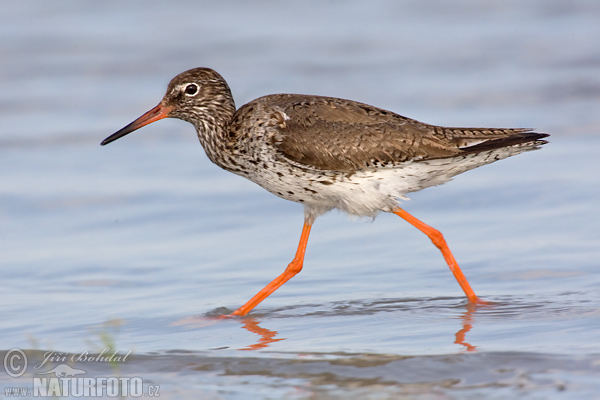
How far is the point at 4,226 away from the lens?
445 inches

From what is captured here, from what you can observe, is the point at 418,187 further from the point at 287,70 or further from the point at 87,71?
the point at 87,71

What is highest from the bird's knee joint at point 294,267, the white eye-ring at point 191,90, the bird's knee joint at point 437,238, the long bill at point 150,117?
the white eye-ring at point 191,90

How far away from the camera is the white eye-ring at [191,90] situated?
9.67 meters

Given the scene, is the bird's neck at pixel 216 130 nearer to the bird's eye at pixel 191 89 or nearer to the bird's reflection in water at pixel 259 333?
the bird's eye at pixel 191 89

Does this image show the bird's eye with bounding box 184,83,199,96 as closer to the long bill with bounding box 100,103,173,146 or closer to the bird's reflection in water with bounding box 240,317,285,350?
the long bill with bounding box 100,103,173,146

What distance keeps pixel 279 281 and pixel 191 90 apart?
2.11 metres

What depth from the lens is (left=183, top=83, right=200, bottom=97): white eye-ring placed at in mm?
9672

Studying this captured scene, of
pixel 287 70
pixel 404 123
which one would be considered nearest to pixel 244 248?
pixel 404 123

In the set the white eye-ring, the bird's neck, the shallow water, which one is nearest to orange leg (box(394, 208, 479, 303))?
the shallow water

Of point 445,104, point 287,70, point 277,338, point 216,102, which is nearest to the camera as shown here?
point 277,338

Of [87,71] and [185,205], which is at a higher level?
[87,71]

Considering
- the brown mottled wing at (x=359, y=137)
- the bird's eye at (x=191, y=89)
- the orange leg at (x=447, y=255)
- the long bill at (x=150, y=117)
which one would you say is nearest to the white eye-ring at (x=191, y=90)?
the bird's eye at (x=191, y=89)

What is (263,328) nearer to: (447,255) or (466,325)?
(466,325)

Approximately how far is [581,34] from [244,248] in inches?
468
